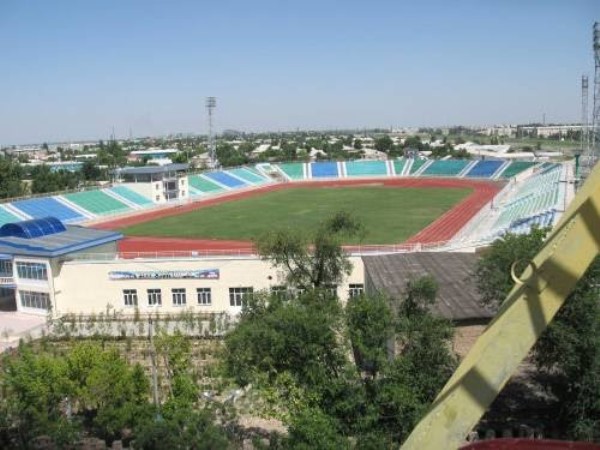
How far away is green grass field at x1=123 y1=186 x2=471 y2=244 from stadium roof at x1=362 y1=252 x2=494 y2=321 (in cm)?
1422

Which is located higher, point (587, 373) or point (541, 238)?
point (541, 238)

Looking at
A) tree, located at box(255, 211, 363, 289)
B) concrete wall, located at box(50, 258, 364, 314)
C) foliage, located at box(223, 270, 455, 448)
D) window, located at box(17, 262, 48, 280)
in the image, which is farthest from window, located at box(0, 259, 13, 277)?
foliage, located at box(223, 270, 455, 448)

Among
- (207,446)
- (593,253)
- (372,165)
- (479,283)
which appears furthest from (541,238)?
(372,165)

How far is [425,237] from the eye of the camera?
42062mm

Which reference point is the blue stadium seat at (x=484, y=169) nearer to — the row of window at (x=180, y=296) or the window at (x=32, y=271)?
the row of window at (x=180, y=296)

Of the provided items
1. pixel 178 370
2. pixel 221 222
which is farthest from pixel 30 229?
pixel 221 222

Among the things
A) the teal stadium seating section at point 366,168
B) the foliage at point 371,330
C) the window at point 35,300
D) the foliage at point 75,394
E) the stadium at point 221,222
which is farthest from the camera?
the teal stadium seating section at point 366,168

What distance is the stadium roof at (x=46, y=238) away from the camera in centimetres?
2894

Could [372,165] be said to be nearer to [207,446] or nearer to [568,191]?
[568,191]

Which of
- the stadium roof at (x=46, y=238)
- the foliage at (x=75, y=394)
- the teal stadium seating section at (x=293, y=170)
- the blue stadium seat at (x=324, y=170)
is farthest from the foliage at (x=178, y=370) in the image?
the blue stadium seat at (x=324, y=170)

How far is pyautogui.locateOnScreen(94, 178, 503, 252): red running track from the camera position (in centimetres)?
4222

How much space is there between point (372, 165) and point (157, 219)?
142 feet

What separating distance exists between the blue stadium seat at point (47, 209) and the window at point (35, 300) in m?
23.7

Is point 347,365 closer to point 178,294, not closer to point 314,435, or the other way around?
point 314,435
